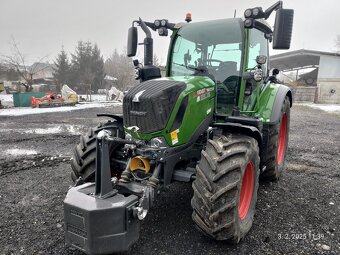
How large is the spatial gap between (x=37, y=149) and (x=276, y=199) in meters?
5.20

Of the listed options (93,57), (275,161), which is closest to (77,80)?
(93,57)

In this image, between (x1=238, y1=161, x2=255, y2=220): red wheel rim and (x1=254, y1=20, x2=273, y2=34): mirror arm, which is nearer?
(x1=238, y1=161, x2=255, y2=220): red wheel rim

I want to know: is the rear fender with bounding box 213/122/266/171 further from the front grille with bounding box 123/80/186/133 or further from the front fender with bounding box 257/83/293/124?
the front fender with bounding box 257/83/293/124

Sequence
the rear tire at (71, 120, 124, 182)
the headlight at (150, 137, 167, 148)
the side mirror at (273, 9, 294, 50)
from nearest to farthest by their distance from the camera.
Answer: the headlight at (150, 137, 167, 148)
the side mirror at (273, 9, 294, 50)
the rear tire at (71, 120, 124, 182)

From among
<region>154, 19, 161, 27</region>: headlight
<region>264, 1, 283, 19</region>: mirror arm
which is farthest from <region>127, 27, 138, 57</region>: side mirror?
<region>264, 1, 283, 19</region>: mirror arm

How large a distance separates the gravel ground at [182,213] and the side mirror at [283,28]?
76.7 inches

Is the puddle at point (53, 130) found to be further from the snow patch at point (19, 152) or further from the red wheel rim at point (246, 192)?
the red wheel rim at point (246, 192)

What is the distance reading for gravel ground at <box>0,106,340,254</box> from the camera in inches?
104

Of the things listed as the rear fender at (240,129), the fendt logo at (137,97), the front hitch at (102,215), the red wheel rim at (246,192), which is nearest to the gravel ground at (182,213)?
the red wheel rim at (246,192)

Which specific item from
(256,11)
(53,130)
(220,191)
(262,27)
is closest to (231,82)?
(256,11)

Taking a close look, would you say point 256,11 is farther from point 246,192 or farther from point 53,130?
point 53,130

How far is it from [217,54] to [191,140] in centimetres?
134

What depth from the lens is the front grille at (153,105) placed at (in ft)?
8.90

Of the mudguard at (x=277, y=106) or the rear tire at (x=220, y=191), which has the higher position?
the mudguard at (x=277, y=106)
